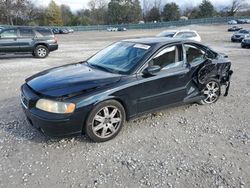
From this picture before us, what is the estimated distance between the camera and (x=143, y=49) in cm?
434

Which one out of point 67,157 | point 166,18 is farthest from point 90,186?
point 166,18

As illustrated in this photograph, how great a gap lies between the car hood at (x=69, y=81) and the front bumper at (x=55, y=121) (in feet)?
0.84

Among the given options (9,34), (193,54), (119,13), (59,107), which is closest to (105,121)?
(59,107)

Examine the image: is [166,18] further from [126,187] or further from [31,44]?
[126,187]

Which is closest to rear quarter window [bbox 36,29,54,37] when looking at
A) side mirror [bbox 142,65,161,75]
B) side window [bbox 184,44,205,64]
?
side window [bbox 184,44,205,64]

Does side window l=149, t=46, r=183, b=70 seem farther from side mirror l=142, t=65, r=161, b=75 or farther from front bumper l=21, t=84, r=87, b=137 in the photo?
front bumper l=21, t=84, r=87, b=137

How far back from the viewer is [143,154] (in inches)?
138

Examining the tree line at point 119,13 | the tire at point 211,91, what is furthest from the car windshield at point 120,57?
the tree line at point 119,13

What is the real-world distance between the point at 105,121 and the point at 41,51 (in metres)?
10.3

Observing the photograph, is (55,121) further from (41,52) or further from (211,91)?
(41,52)

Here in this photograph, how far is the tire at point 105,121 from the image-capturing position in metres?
3.62

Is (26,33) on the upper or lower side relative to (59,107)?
upper

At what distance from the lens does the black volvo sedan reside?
346cm

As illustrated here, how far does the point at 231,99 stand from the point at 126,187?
13.0 ft
